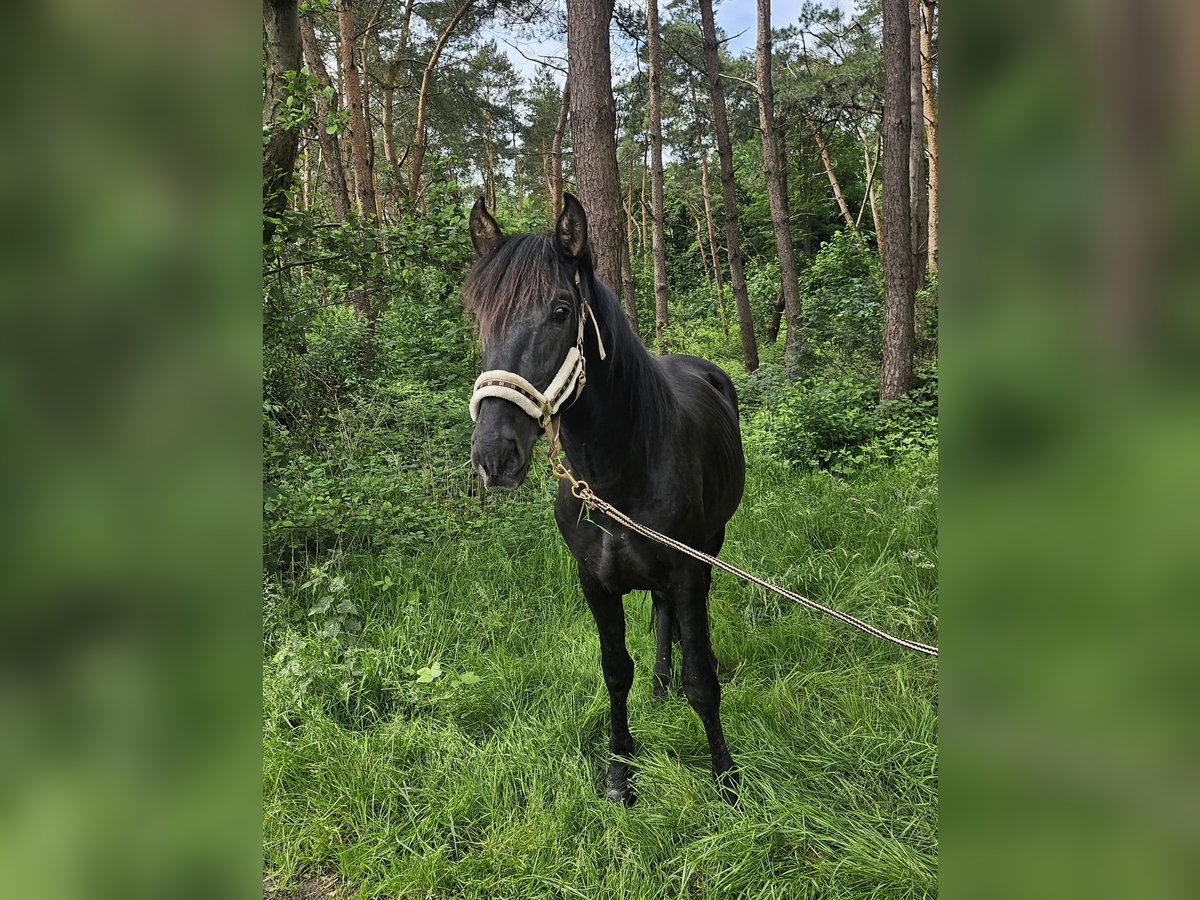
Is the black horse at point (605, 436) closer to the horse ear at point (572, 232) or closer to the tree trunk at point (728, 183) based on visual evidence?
the horse ear at point (572, 232)

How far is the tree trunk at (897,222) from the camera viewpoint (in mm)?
7922

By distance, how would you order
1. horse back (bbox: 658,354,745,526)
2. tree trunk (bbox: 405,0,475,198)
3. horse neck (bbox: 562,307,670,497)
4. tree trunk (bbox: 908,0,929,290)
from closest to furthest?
horse neck (bbox: 562,307,670,497) < horse back (bbox: 658,354,745,526) < tree trunk (bbox: 405,0,475,198) < tree trunk (bbox: 908,0,929,290)

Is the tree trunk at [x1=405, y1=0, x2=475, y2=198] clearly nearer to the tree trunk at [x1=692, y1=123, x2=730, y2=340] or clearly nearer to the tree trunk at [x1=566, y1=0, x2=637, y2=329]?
the tree trunk at [x1=566, y1=0, x2=637, y2=329]

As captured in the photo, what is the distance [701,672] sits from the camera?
8.70 feet

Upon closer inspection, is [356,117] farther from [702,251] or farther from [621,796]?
[702,251]

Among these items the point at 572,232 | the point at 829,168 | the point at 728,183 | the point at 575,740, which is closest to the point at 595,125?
the point at 572,232

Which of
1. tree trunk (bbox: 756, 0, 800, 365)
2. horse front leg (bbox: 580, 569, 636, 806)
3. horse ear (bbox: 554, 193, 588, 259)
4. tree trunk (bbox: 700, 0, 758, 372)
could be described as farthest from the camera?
tree trunk (bbox: 700, 0, 758, 372)

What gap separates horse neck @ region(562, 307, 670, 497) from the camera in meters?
2.40

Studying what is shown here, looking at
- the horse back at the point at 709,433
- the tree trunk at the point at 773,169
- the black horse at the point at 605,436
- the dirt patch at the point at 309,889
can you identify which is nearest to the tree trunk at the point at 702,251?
the tree trunk at the point at 773,169

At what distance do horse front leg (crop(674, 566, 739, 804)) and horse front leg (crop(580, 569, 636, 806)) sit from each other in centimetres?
28

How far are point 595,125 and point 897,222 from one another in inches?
186
